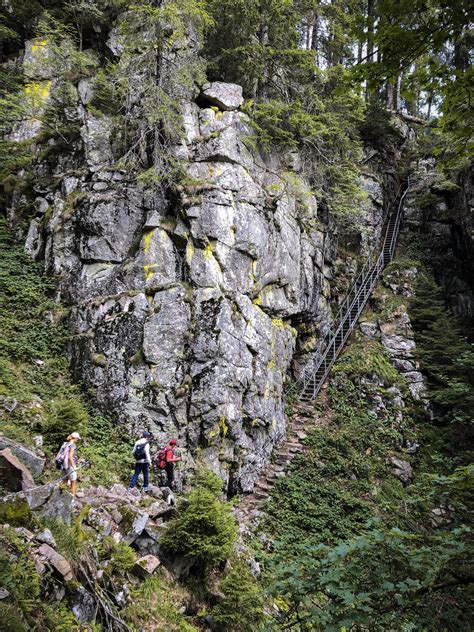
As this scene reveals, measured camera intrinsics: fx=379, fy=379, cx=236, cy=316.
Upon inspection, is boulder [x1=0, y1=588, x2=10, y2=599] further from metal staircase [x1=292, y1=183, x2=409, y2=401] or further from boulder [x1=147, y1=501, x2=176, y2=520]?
metal staircase [x1=292, y1=183, x2=409, y2=401]

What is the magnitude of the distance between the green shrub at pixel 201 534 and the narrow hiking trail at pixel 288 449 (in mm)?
3297

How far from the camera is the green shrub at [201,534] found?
6.04 m

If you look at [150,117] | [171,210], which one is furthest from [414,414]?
[150,117]

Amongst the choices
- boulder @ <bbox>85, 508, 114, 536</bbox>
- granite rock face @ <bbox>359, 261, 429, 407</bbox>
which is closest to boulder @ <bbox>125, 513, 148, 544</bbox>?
boulder @ <bbox>85, 508, 114, 536</bbox>

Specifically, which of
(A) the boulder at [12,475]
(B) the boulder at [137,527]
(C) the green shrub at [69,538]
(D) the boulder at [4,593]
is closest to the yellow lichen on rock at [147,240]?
(A) the boulder at [12,475]

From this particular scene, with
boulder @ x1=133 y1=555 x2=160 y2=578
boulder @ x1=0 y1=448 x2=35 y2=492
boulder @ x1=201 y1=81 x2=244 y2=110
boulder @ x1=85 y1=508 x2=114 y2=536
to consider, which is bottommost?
Result: boulder @ x1=133 y1=555 x2=160 y2=578

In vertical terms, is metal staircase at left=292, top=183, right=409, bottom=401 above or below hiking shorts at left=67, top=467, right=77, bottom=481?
above

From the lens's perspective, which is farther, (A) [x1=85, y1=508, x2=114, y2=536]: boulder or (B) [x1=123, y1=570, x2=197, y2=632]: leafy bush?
(A) [x1=85, y1=508, x2=114, y2=536]: boulder

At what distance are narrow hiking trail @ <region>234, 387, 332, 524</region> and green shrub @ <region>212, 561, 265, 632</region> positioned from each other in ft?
12.0

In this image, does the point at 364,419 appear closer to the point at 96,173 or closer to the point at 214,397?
the point at 214,397

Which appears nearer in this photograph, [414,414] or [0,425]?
[0,425]

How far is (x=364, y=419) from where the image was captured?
12852 mm

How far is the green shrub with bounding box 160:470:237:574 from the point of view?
19.8ft

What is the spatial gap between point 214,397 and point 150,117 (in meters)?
8.93
